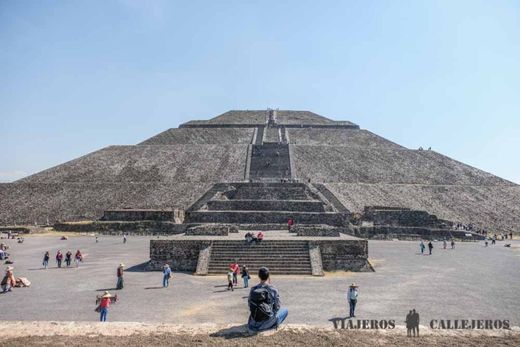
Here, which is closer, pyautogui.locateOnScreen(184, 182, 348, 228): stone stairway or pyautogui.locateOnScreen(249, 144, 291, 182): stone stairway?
pyautogui.locateOnScreen(184, 182, 348, 228): stone stairway

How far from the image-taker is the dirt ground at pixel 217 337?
670 cm

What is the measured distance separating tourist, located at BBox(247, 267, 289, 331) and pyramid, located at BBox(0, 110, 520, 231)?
91.9ft

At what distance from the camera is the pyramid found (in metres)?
37.0

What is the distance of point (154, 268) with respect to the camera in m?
17.0

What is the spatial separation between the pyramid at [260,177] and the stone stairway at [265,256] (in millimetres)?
16992

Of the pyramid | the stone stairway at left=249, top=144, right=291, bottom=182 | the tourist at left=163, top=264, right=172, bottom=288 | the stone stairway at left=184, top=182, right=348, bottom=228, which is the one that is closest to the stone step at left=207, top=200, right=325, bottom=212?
the stone stairway at left=184, top=182, right=348, bottom=228

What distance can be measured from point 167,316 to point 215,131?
54.6 m

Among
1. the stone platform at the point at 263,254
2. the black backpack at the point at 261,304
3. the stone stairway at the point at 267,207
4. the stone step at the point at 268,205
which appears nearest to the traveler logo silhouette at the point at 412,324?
the black backpack at the point at 261,304

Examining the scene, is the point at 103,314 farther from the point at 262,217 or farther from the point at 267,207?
the point at 267,207

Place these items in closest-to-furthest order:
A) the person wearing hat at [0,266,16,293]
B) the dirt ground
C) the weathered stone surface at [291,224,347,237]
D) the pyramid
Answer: the dirt ground → the person wearing hat at [0,266,16,293] → the weathered stone surface at [291,224,347,237] → the pyramid

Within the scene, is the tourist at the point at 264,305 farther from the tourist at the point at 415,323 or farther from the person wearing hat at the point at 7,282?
the person wearing hat at the point at 7,282

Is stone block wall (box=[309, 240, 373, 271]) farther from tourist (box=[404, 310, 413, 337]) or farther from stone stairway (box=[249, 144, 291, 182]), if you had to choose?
stone stairway (box=[249, 144, 291, 182])

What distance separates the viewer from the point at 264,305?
6.30 meters

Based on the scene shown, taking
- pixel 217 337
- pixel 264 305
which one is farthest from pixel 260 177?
pixel 264 305
